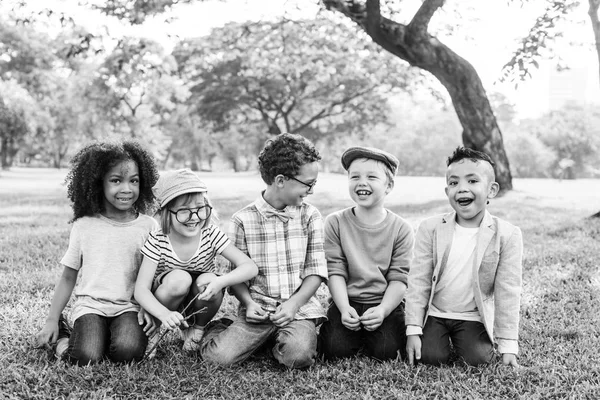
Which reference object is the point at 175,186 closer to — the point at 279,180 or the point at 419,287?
the point at 279,180

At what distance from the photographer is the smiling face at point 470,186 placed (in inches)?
127

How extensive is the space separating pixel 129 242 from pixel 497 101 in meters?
78.9

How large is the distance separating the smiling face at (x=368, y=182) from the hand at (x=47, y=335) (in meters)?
1.94

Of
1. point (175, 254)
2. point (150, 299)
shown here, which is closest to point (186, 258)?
point (175, 254)

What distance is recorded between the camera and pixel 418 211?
415 inches

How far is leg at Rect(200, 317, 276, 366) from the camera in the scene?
10.3 feet

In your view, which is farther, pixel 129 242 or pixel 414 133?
pixel 414 133

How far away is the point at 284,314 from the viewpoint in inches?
127

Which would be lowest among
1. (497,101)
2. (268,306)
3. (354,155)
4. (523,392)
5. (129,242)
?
(523,392)

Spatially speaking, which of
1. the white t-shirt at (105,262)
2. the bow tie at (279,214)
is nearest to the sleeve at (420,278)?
the bow tie at (279,214)

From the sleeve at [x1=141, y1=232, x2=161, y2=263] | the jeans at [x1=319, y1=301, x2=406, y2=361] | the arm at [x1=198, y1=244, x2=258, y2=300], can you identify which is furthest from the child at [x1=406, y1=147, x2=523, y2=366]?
the sleeve at [x1=141, y1=232, x2=161, y2=263]

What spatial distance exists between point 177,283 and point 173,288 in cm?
3

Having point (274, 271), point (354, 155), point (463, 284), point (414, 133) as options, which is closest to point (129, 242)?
point (274, 271)

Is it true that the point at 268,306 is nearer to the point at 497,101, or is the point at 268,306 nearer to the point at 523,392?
the point at 523,392
